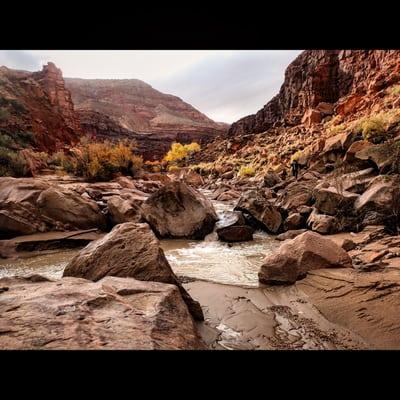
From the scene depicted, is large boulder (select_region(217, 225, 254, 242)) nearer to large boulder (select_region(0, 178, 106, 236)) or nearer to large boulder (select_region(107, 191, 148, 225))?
large boulder (select_region(107, 191, 148, 225))

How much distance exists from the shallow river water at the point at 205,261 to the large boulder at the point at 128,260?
1738 mm

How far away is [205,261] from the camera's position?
7453mm

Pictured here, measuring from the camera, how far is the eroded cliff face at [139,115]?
2788 inches

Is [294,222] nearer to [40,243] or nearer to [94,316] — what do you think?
[40,243]

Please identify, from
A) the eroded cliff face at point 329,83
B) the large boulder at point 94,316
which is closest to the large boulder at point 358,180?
the large boulder at point 94,316

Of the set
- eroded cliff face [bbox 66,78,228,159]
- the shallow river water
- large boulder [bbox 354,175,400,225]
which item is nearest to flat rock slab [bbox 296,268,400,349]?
the shallow river water

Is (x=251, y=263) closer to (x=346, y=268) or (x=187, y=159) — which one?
(x=346, y=268)

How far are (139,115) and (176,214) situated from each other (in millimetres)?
108238

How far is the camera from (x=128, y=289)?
363 cm

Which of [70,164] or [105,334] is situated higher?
[70,164]

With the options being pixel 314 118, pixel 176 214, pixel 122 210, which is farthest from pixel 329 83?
pixel 122 210

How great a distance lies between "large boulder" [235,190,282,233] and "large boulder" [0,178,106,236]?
15.8 ft
